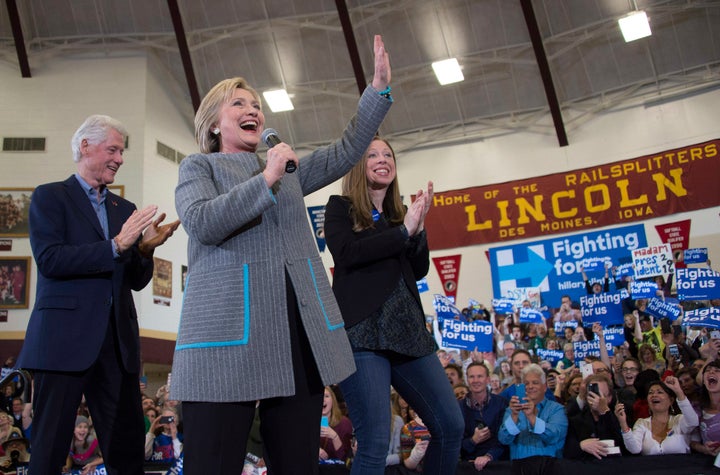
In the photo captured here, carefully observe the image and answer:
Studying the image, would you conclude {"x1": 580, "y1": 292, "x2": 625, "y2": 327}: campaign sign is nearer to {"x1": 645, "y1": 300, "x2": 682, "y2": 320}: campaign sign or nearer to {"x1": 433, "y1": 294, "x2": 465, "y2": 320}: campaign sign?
{"x1": 645, "y1": 300, "x2": 682, "y2": 320}: campaign sign

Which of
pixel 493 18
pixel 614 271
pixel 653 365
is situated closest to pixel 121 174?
pixel 493 18

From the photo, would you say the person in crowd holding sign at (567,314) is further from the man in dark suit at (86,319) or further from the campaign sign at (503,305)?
the man in dark suit at (86,319)

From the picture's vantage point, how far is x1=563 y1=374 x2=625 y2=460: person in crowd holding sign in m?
4.27

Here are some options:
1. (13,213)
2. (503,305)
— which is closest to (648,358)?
(503,305)

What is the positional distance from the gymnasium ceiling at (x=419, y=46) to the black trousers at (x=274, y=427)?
11528mm

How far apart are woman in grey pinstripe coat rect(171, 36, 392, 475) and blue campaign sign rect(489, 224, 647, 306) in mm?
10284

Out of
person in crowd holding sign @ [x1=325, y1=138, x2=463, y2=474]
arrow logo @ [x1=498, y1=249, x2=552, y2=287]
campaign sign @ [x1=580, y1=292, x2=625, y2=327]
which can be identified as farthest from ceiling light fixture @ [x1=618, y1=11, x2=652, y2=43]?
person in crowd holding sign @ [x1=325, y1=138, x2=463, y2=474]

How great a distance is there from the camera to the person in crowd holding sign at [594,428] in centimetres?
427

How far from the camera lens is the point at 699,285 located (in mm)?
6223

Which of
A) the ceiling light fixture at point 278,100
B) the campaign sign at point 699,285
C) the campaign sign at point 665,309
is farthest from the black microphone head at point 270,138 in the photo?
the ceiling light fixture at point 278,100

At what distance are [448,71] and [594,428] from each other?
9413 mm

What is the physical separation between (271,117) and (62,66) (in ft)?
13.8

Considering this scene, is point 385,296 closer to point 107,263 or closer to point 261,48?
point 107,263

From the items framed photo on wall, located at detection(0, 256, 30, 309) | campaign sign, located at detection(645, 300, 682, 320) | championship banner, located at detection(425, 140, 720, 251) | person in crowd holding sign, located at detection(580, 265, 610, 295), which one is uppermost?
championship banner, located at detection(425, 140, 720, 251)
